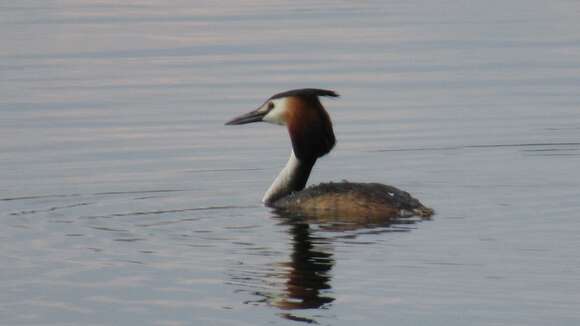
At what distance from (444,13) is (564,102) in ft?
31.8

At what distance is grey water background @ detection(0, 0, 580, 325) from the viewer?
1118cm

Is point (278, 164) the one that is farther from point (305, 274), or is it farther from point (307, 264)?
point (305, 274)

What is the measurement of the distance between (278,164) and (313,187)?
2.40 metres

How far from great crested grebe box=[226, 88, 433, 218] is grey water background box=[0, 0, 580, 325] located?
0.97 feet

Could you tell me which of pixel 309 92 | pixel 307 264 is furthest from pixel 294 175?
pixel 307 264

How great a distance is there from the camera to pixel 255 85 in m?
21.7

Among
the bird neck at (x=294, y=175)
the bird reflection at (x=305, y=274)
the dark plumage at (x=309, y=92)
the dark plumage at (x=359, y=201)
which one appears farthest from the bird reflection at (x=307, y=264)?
the dark plumage at (x=309, y=92)

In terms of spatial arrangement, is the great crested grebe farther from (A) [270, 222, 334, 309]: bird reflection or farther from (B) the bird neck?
(A) [270, 222, 334, 309]: bird reflection

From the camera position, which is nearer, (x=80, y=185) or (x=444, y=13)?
(x=80, y=185)

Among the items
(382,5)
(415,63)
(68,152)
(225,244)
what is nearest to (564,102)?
A: (415,63)

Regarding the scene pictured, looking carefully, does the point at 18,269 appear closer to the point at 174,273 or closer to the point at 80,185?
the point at 174,273

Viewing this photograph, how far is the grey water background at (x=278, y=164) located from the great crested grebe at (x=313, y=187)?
11.7 inches

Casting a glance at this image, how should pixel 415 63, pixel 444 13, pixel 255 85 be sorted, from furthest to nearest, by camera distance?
1. pixel 444 13
2. pixel 415 63
3. pixel 255 85

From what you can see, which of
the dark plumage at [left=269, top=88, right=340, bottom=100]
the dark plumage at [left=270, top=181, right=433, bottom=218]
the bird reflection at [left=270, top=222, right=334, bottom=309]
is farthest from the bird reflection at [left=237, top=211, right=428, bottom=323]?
the dark plumage at [left=269, top=88, right=340, bottom=100]
